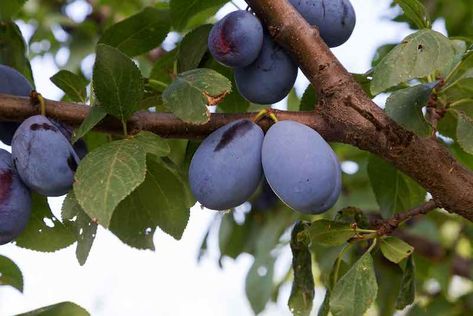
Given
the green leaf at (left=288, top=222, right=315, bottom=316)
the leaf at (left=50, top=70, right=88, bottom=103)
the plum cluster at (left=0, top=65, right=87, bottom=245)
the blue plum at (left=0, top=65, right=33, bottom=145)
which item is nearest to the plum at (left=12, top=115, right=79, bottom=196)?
the plum cluster at (left=0, top=65, right=87, bottom=245)

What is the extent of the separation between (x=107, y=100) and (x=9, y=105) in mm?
124

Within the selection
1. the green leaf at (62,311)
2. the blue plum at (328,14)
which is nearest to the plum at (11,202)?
the green leaf at (62,311)

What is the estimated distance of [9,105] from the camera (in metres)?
0.99

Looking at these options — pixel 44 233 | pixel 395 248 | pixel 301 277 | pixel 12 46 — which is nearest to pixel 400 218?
pixel 395 248

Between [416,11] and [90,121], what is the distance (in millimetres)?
496

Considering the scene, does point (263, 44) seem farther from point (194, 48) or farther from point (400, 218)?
point (400, 218)

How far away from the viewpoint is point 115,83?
99 cm

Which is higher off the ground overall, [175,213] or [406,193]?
[175,213]

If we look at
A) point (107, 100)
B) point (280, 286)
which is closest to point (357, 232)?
point (107, 100)

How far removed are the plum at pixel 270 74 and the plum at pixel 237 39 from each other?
0.06 feet

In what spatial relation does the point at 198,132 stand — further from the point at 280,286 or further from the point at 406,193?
the point at 280,286

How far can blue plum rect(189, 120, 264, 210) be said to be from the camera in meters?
0.94

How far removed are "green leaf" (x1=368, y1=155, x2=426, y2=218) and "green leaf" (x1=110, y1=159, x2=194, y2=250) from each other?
334 mm

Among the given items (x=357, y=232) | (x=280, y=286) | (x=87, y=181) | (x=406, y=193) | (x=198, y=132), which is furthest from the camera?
(x=280, y=286)
